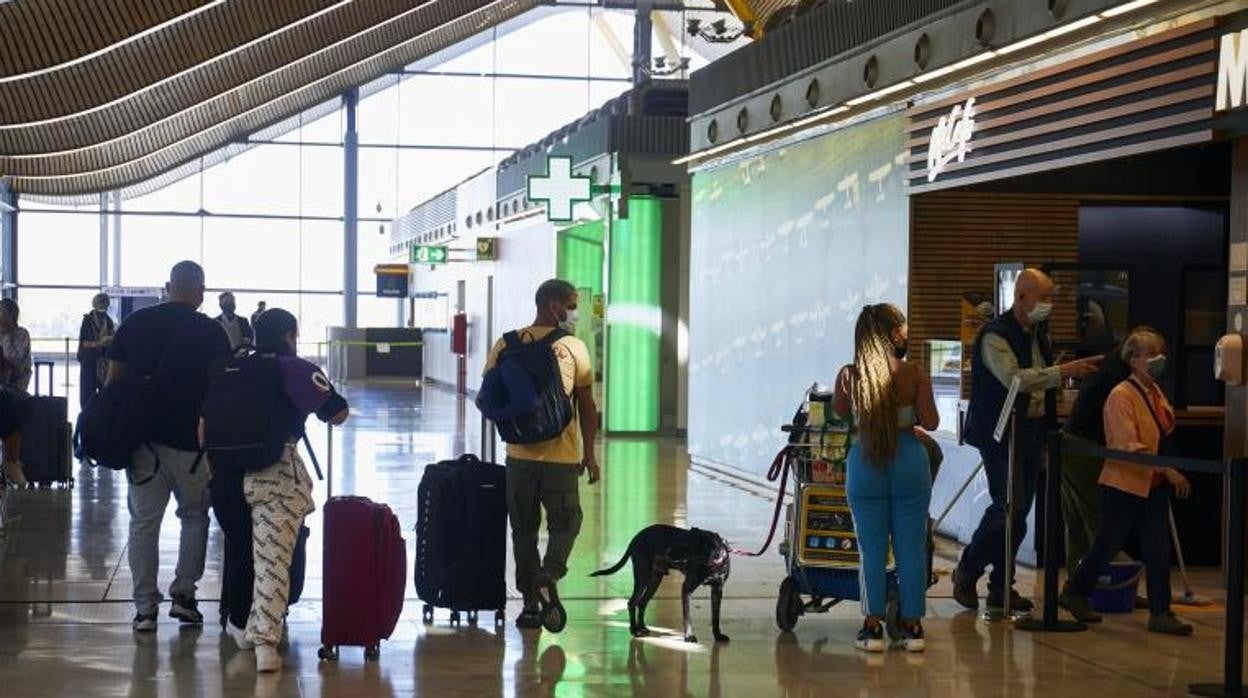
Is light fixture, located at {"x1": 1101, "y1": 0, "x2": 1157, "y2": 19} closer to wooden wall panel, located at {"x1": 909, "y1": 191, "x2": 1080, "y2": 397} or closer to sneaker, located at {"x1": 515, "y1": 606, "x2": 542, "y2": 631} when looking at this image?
wooden wall panel, located at {"x1": 909, "y1": 191, "x2": 1080, "y2": 397}

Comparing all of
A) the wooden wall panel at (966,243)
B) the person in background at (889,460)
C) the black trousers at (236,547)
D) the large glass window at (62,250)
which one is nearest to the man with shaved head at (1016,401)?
the person in background at (889,460)

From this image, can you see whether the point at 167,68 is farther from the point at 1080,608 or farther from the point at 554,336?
the point at 1080,608

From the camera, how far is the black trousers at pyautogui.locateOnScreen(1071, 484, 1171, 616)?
8.82 metres

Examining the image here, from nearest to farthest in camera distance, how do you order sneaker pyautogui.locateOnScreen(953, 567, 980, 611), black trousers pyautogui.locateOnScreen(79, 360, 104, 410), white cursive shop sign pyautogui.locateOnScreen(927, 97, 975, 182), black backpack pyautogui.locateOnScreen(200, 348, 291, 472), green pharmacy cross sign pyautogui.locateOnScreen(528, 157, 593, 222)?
black backpack pyautogui.locateOnScreen(200, 348, 291, 472) → sneaker pyautogui.locateOnScreen(953, 567, 980, 611) → white cursive shop sign pyautogui.locateOnScreen(927, 97, 975, 182) → black trousers pyautogui.locateOnScreen(79, 360, 104, 410) → green pharmacy cross sign pyautogui.locateOnScreen(528, 157, 593, 222)

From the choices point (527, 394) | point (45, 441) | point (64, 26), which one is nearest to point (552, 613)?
point (527, 394)

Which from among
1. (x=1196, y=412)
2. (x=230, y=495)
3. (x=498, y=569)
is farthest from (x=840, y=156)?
(x=230, y=495)

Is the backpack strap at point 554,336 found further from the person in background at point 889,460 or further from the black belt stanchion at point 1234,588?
the black belt stanchion at point 1234,588

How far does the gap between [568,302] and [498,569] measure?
1239 millimetres

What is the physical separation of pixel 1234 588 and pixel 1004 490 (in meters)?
2.14

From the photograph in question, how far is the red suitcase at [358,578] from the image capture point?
7914mm

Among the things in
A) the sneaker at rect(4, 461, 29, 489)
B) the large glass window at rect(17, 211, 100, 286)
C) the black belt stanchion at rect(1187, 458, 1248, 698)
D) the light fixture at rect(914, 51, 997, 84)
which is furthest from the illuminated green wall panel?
the large glass window at rect(17, 211, 100, 286)

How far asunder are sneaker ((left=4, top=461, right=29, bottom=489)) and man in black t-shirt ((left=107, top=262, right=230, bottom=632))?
282 inches

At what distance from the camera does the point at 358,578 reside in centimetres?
798

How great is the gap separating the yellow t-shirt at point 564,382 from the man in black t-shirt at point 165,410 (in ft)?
4.18
